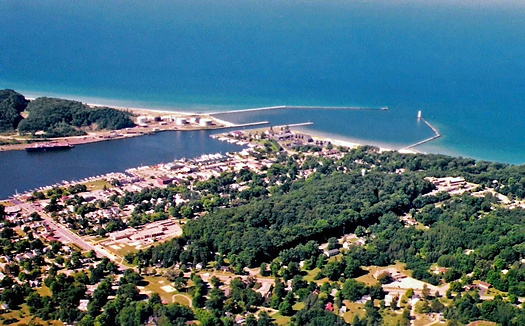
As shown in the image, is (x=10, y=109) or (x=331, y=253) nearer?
(x=331, y=253)

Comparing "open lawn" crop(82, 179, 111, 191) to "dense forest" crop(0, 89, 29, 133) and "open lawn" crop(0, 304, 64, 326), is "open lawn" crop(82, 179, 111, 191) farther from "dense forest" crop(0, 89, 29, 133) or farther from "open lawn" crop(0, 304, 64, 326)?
"open lawn" crop(0, 304, 64, 326)

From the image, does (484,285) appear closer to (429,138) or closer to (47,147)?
(429,138)

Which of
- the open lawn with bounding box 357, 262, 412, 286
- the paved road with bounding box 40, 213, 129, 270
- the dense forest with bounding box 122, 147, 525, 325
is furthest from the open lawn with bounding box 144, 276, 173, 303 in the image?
the open lawn with bounding box 357, 262, 412, 286

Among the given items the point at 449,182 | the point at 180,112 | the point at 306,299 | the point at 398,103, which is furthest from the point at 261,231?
the point at 398,103

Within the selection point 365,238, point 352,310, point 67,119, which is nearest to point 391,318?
point 352,310

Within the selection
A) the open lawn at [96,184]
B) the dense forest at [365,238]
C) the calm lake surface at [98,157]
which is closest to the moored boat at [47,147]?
the calm lake surface at [98,157]

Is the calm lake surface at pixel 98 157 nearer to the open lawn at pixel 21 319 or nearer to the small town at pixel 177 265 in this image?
the small town at pixel 177 265

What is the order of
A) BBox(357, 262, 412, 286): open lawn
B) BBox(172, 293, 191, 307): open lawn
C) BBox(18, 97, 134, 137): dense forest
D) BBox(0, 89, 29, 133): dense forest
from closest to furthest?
BBox(172, 293, 191, 307): open lawn < BBox(357, 262, 412, 286): open lawn < BBox(18, 97, 134, 137): dense forest < BBox(0, 89, 29, 133): dense forest
